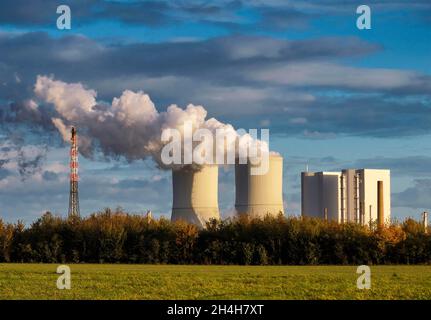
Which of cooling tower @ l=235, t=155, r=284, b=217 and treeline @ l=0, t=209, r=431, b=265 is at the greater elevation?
cooling tower @ l=235, t=155, r=284, b=217

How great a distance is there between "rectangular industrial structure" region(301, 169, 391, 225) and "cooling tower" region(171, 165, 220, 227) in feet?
52.2

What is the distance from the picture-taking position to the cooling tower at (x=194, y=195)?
48000 millimetres

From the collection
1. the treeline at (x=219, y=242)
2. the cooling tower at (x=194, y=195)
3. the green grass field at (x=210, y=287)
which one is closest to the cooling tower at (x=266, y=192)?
the cooling tower at (x=194, y=195)

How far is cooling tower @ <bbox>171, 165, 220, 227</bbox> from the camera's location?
48000 millimetres

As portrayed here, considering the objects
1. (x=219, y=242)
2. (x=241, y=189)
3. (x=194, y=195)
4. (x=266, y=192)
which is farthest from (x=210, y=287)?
(x=241, y=189)

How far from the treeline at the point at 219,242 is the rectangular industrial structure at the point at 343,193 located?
18626 mm

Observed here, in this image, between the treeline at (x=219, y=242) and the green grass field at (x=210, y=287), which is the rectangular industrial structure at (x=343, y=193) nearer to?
the treeline at (x=219, y=242)

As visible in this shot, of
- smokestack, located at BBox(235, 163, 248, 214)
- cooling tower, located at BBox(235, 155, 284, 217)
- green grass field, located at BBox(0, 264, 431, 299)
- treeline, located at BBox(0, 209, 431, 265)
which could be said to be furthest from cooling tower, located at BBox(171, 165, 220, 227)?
green grass field, located at BBox(0, 264, 431, 299)

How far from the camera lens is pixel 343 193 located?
63.6 metres

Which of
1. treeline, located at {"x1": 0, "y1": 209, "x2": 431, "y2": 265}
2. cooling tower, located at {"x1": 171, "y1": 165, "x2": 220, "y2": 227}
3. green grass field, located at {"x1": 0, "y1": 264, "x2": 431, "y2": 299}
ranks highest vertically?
cooling tower, located at {"x1": 171, "y1": 165, "x2": 220, "y2": 227}

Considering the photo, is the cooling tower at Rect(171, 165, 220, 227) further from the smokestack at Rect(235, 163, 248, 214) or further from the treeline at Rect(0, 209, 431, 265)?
the treeline at Rect(0, 209, 431, 265)

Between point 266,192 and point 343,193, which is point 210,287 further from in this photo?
point 343,193

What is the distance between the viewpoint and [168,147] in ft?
173
